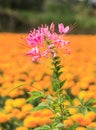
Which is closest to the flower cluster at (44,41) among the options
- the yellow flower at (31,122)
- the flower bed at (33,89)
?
the flower bed at (33,89)

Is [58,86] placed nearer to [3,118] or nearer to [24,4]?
[3,118]

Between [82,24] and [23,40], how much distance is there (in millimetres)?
23714

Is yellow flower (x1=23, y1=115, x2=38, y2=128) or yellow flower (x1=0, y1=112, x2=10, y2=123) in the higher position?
yellow flower (x1=0, y1=112, x2=10, y2=123)

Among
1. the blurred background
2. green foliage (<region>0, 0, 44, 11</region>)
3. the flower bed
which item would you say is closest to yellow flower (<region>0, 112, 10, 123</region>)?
the flower bed

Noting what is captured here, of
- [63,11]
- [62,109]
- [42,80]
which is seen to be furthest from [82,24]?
[62,109]

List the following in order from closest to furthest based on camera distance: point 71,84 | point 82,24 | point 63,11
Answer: point 71,84 → point 82,24 → point 63,11

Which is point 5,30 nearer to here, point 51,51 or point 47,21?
point 47,21

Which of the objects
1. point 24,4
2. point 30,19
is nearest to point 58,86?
point 30,19

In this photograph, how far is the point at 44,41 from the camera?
11.5ft

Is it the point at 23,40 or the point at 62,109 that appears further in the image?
the point at 62,109

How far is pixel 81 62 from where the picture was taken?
8.76 metres

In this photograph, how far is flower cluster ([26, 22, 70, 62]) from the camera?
3.45 meters

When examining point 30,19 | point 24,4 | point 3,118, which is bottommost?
point 3,118

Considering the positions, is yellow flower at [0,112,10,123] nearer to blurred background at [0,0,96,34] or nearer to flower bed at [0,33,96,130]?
flower bed at [0,33,96,130]
